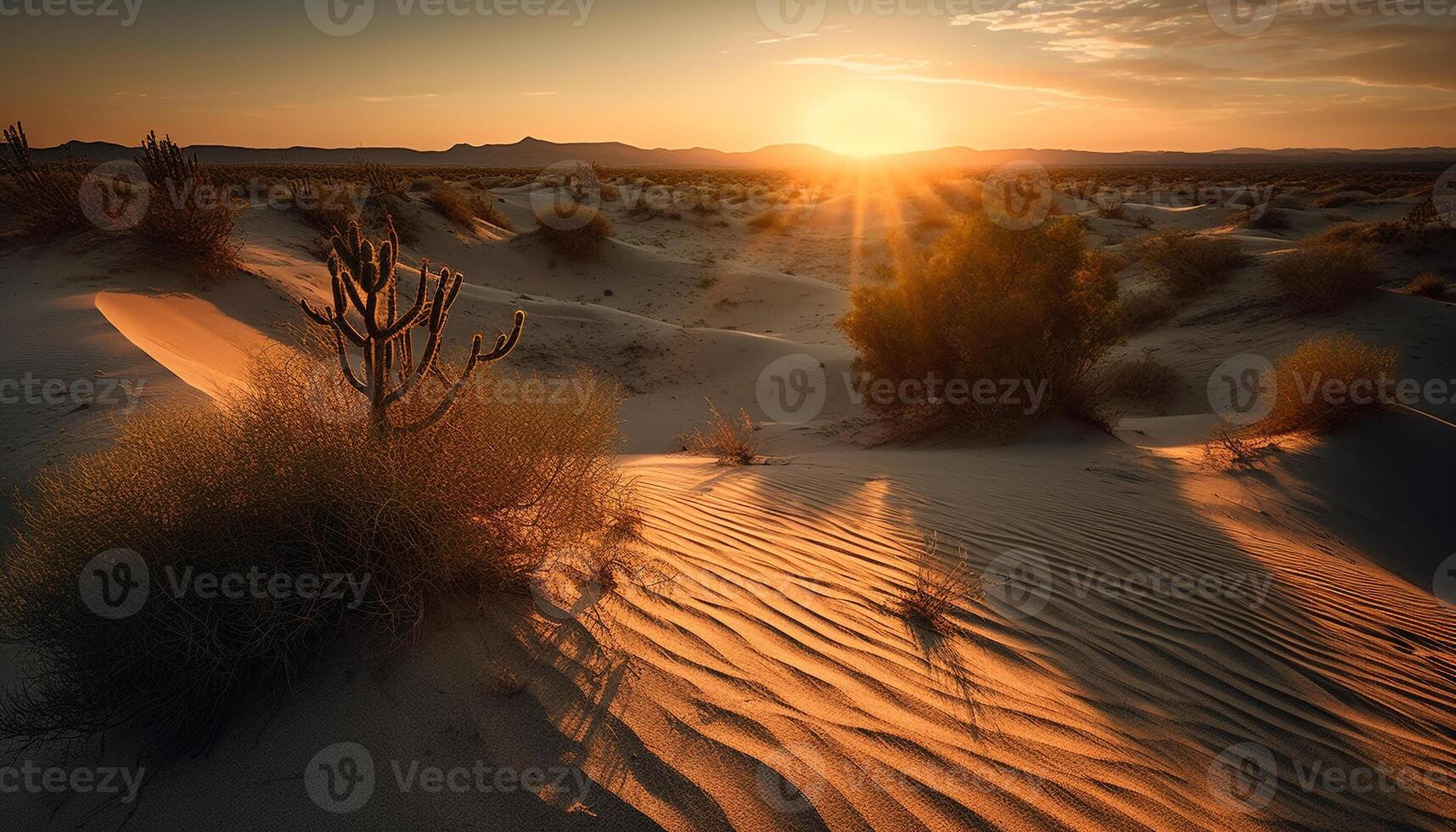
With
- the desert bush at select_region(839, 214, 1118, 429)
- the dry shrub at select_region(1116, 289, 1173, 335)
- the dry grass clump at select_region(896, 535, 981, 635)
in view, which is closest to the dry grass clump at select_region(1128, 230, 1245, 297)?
the dry shrub at select_region(1116, 289, 1173, 335)

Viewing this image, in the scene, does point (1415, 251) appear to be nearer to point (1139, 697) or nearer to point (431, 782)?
point (1139, 697)

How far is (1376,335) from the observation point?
10711 mm

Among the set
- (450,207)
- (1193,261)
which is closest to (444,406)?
(1193,261)

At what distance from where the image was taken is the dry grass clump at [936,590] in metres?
3.04

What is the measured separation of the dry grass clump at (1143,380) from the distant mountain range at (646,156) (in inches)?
3744

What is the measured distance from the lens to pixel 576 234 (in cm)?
1827

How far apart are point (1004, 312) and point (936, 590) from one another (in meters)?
5.42

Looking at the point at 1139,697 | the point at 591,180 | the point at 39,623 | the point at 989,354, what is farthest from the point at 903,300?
the point at 591,180

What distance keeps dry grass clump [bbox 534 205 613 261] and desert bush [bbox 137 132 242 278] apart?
9.52m

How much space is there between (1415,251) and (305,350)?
21793mm

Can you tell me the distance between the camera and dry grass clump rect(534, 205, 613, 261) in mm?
18250

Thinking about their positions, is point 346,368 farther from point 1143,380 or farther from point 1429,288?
point 1429,288

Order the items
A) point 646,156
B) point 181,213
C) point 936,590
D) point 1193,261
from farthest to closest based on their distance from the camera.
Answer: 1. point 646,156
2. point 1193,261
3. point 181,213
4. point 936,590

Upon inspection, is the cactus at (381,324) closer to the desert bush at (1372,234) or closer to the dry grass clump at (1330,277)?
the dry grass clump at (1330,277)
